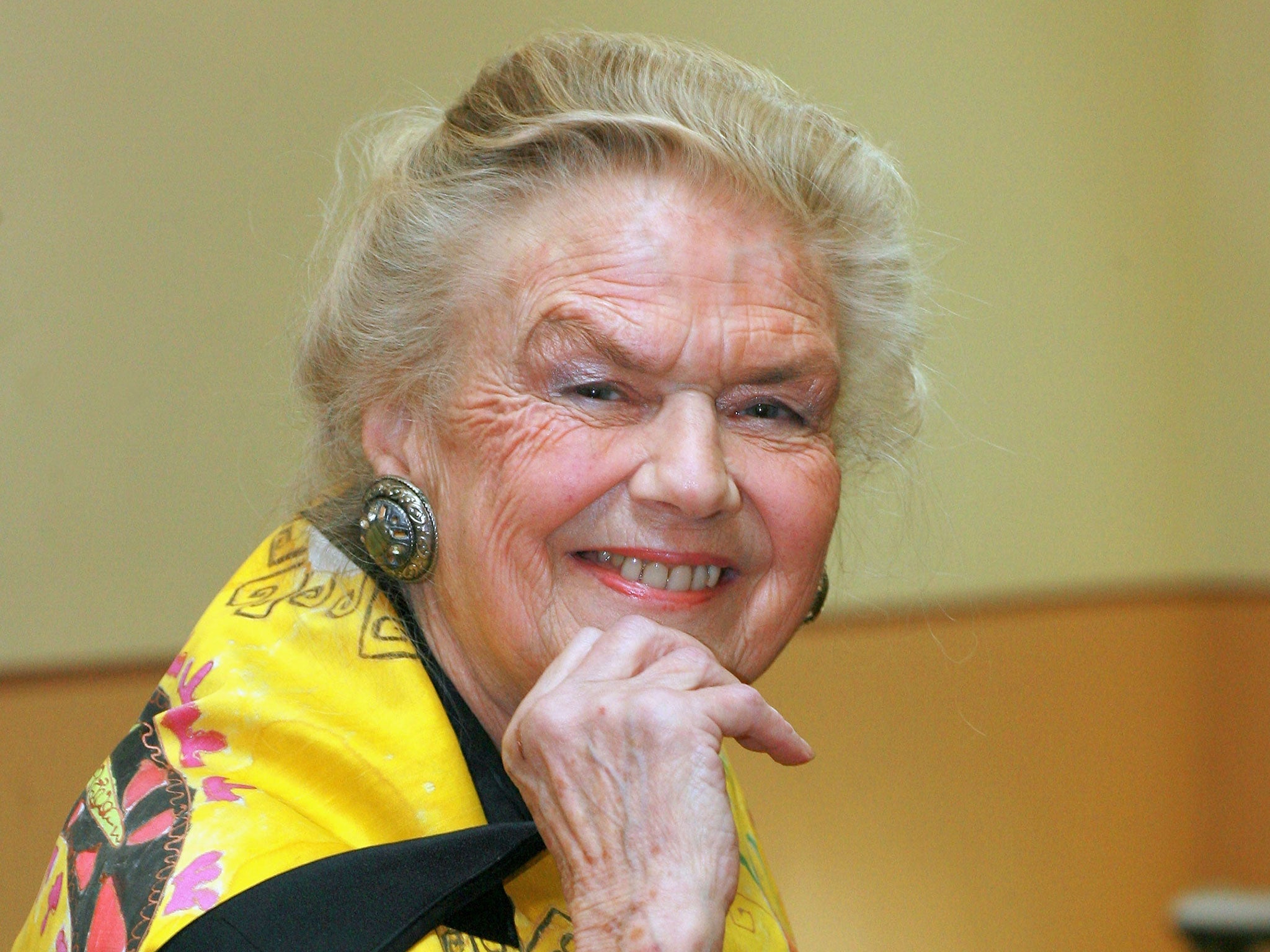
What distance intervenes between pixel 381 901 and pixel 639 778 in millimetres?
253

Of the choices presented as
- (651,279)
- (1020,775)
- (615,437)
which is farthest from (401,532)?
(1020,775)

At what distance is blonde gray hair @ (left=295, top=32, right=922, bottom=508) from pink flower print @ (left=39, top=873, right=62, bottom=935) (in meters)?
0.50

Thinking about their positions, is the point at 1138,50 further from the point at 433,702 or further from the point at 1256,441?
the point at 433,702

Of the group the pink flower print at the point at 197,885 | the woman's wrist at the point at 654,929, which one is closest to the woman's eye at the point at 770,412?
the woman's wrist at the point at 654,929

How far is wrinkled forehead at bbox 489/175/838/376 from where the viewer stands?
133cm

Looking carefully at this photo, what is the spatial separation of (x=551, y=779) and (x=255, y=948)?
11.2 inches

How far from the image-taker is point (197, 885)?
1114 mm

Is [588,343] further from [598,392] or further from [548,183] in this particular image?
[548,183]

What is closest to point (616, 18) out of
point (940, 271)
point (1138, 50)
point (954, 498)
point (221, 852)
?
point (940, 271)

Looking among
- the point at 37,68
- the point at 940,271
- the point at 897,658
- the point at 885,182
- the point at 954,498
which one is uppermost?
the point at 37,68

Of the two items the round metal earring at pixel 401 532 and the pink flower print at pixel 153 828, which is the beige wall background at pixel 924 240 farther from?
the pink flower print at pixel 153 828

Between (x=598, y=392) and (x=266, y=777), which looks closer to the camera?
(x=266, y=777)

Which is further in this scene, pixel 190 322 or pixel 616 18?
pixel 616 18

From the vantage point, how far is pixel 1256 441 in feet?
13.1
